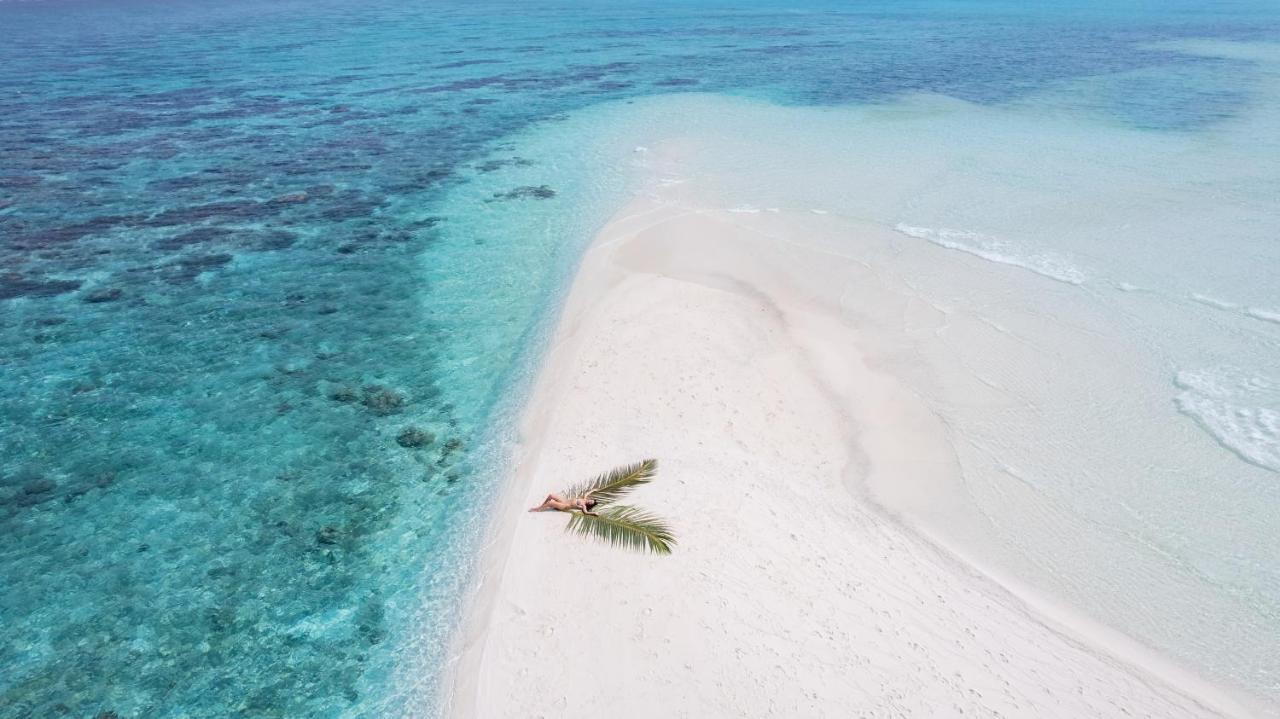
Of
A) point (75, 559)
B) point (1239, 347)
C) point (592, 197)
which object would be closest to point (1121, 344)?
point (1239, 347)

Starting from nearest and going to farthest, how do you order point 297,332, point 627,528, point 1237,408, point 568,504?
point 627,528 < point 568,504 < point 1237,408 < point 297,332

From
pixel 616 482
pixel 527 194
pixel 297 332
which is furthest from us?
pixel 527 194

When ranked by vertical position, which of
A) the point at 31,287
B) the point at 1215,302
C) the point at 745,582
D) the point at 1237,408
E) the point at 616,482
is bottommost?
the point at 745,582

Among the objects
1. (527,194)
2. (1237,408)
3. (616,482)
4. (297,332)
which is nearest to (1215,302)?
(1237,408)

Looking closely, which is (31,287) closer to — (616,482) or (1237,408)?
(616,482)

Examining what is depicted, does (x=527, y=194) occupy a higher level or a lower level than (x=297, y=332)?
higher

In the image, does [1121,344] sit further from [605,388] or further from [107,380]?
[107,380]
